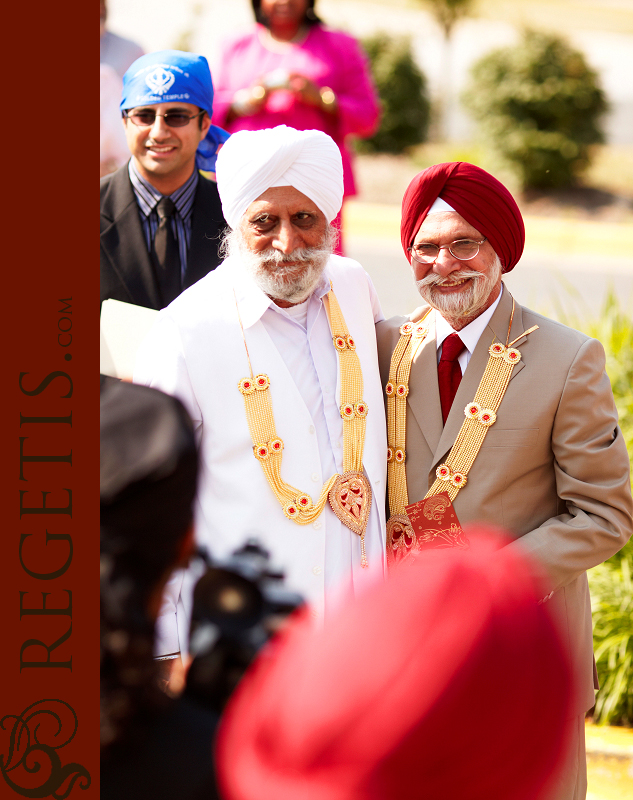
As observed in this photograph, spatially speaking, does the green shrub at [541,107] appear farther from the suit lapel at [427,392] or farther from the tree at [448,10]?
the suit lapel at [427,392]

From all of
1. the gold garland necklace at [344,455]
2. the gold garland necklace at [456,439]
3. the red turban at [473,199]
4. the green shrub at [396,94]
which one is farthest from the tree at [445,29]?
the gold garland necklace at [344,455]

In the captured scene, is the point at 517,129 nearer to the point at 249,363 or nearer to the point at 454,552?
the point at 249,363

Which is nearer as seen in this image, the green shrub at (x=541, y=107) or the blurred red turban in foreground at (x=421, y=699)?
the blurred red turban in foreground at (x=421, y=699)

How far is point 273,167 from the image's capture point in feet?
9.38

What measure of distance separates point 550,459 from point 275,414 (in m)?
0.86

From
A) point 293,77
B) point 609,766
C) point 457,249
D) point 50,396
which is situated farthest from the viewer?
point 293,77

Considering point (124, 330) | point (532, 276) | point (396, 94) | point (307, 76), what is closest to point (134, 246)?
point (124, 330)

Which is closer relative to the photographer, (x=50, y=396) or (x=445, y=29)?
(x=50, y=396)

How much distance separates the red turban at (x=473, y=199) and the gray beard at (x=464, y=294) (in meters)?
0.08

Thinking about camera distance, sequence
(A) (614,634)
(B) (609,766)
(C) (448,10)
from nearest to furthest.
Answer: (B) (609,766) → (A) (614,634) → (C) (448,10)

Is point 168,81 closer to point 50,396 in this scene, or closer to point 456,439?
point 456,439

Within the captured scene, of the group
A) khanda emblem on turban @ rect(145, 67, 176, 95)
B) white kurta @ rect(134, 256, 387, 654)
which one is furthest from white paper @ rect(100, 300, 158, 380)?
khanda emblem on turban @ rect(145, 67, 176, 95)

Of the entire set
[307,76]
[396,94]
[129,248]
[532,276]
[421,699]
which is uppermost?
[396,94]

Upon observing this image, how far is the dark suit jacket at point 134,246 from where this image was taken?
3545 mm
